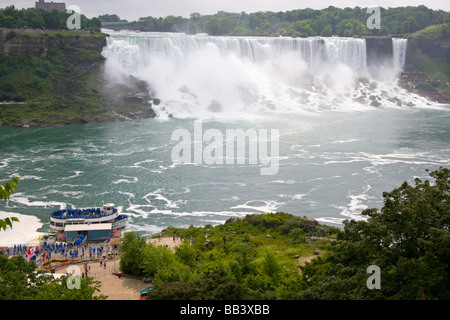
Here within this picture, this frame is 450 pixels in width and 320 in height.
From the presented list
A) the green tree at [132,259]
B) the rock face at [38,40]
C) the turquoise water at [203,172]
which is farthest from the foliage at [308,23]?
the green tree at [132,259]

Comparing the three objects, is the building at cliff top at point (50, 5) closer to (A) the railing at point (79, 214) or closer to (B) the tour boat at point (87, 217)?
(A) the railing at point (79, 214)

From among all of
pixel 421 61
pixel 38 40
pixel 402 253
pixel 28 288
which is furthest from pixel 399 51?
pixel 28 288

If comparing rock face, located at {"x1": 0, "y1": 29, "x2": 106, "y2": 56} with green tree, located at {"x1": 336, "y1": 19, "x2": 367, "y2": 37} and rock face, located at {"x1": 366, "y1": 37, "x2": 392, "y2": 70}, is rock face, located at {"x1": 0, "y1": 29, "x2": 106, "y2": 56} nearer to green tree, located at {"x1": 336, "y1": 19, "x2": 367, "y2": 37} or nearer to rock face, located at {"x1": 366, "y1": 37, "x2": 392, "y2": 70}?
rock face, located at {"x1": 366, "y1": 37, "x2": 392, "y2": 70}

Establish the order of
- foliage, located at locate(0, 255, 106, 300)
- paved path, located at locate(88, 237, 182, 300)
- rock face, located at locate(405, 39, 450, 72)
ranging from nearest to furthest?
foliage, located at locate(0, 255, 106, 300)
paved path, located at locate(88, 237, 182, 300)
rock face, located at locate(405, 39, 450, 72)

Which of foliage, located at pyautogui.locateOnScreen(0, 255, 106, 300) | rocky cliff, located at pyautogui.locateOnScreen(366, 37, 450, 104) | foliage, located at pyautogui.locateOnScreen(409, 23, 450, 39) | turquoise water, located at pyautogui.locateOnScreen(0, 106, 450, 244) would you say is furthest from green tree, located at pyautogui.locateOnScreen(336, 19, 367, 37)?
foliage, located at pyautogui.locateOnScreen(0, 255, 106, 300)

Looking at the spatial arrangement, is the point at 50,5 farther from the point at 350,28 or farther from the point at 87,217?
the point at 87,217
